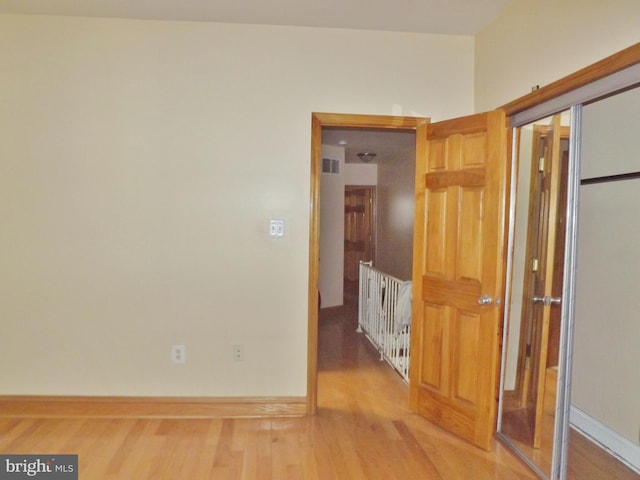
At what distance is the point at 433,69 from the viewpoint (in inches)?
110

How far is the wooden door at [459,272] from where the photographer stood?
232cm

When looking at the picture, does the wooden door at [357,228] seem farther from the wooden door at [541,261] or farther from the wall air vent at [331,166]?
the wooden door at [541,261]

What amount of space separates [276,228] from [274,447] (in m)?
1.37

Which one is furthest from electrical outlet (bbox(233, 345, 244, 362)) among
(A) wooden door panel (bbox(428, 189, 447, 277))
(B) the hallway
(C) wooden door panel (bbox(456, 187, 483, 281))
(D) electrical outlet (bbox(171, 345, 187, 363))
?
(C) wooden door panel (bbox(456, 187, 483, 281))

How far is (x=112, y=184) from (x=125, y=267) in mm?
567

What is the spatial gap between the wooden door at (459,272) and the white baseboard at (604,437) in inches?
16.7

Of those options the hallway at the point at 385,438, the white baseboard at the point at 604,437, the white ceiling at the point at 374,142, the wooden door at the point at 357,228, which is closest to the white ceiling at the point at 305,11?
the white ceiling at the point at 374,142

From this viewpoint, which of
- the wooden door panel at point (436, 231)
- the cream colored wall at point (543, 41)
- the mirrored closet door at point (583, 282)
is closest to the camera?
the cream colored wall at point (543, 41)

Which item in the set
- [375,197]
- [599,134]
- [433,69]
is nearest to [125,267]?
[433,69]

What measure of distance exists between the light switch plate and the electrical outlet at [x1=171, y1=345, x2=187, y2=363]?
998mm

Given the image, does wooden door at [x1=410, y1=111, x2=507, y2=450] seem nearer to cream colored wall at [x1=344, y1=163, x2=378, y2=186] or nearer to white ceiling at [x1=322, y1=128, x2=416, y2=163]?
white ceiling at [x1=322, y1=128, x2=416, y2=163]

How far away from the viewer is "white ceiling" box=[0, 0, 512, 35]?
2422 millimetres

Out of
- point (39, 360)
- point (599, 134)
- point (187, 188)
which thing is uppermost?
point (599, 134)

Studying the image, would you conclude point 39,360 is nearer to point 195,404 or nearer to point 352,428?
point 195,404
